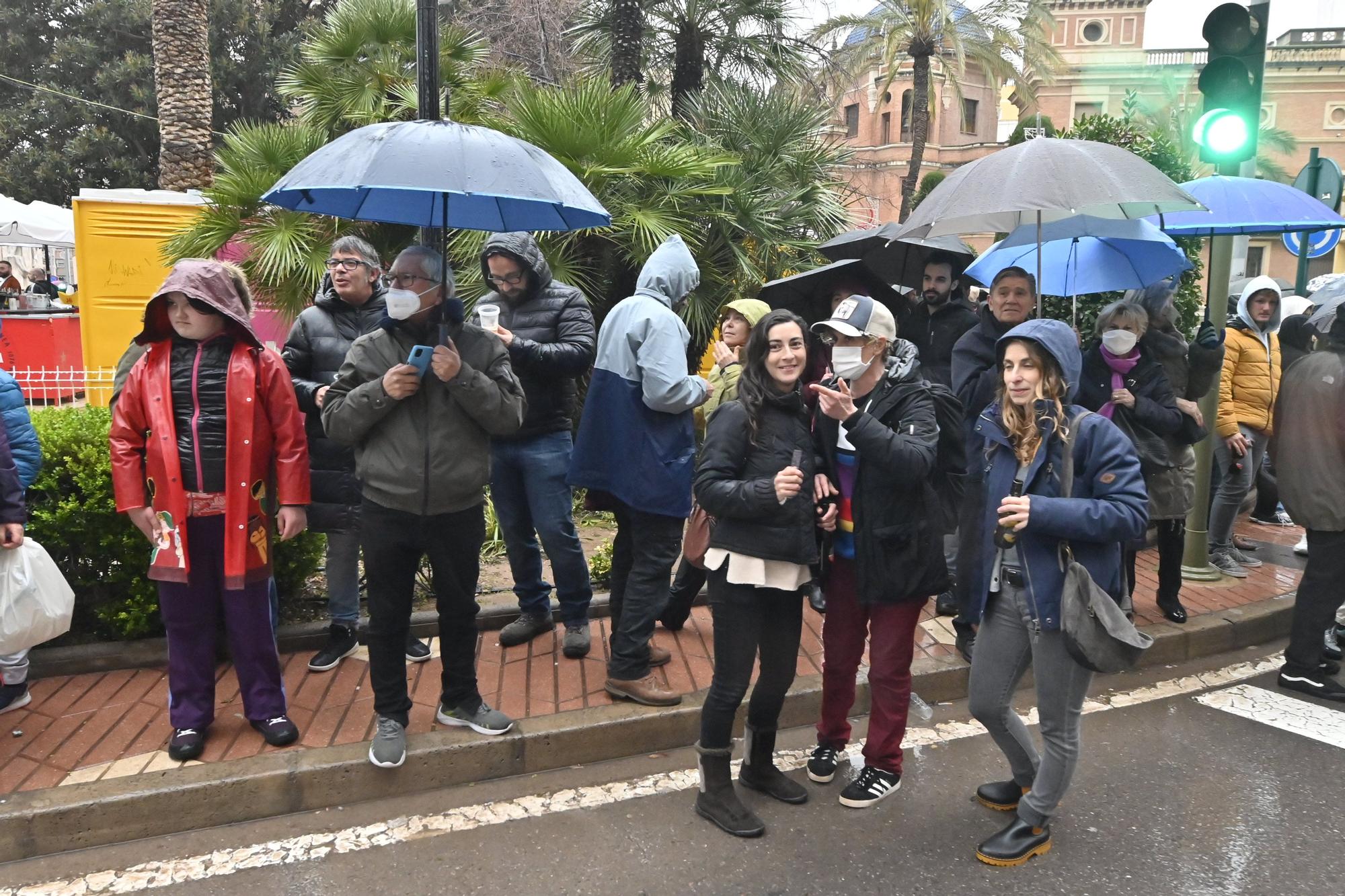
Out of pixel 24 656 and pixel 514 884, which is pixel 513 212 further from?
pixel 24 656

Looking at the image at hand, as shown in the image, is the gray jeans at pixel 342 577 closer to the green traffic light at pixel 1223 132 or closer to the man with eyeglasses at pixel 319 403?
the man with eyeglasses at pixel 319 403

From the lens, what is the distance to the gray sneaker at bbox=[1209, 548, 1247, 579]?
236 inches

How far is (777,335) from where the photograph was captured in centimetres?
310

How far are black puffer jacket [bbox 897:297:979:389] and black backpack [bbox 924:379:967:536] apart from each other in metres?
1.69

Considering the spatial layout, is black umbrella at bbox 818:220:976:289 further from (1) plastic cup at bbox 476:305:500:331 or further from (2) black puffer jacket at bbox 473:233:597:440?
(1) plastic cup at bbox 476:305:500:331

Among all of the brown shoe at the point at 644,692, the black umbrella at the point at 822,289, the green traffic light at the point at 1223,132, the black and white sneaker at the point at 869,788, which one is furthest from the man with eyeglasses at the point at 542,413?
the green traffic light at the point at 1223,132

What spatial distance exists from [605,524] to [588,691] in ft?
9.98

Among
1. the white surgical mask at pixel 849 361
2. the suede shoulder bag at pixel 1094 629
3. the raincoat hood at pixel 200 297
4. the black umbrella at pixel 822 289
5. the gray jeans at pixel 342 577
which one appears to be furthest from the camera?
the gray jeans at pixel 342 577

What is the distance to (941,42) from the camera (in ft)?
85.7

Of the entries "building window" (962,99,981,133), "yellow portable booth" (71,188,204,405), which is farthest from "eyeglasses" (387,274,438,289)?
"building window" (962,99,981,133)

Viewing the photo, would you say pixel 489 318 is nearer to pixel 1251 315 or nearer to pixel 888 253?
pixel 888 253

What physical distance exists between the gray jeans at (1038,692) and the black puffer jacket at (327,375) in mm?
2567

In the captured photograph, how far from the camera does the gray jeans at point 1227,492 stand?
Answer: 6.18m

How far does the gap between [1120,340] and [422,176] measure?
3.33 m
